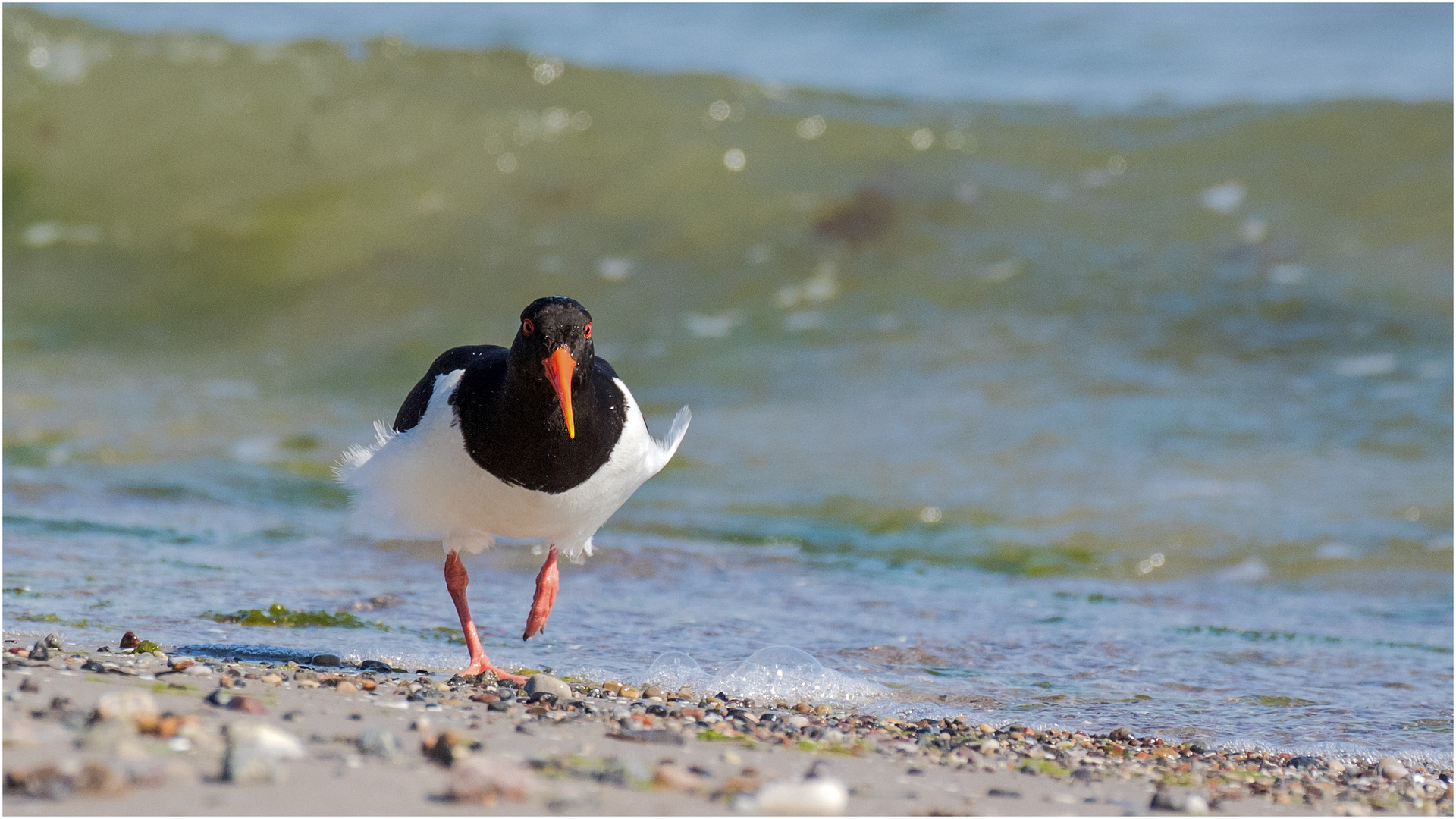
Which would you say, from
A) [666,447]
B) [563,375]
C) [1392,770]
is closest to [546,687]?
[563,375]

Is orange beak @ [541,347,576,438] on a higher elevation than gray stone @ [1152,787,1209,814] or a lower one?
higher

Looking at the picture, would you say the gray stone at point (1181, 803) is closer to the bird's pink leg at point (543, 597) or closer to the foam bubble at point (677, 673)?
the foam bubble at point (677, 673)

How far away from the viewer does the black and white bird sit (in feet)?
→ 13.6

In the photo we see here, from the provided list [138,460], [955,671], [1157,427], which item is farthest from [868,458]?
[138,460]

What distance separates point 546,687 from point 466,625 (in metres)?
0.80

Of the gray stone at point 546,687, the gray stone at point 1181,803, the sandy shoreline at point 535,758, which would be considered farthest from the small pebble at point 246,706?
the gray stone at point 1181,803

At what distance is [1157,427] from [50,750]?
24.8 ft

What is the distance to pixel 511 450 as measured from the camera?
166 inches

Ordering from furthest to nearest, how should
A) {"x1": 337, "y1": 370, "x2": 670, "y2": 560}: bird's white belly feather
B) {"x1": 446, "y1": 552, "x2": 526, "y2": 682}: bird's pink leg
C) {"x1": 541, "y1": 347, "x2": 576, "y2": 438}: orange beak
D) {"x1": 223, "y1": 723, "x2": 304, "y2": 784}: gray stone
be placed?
{"x1": 446, "y1": 552, "x2": 526, "y2": 682}: bird's pink leg → {"x1": 337, "y1": 370, "x2": 670, "y2": 560}: bird's white belly feather → {"x1": 541, "y1": 347, "x2": 576, "y2": 438}: orange beak → {"x1": 223, "y1": 723, "x2": 304, "y2": 784}: gray stone

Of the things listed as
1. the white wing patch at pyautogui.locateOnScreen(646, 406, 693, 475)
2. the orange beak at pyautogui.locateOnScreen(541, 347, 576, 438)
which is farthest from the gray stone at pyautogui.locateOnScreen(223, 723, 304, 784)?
the white wing patch at pyautogui.locateOnScreen(646, 406, 693, 475)

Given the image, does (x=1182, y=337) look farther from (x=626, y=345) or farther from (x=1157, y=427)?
(x=626, y=345)

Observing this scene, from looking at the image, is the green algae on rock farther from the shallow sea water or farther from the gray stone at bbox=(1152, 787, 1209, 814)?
the gray stone at bbox=(1152, 787, 1209, 814)

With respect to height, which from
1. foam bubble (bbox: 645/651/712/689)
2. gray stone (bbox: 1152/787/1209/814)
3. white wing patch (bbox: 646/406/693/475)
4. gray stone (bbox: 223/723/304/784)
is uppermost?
white wing patch (bbox: 646/406/693/475)

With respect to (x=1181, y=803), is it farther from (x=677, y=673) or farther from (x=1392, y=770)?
(x=677, y=673)
